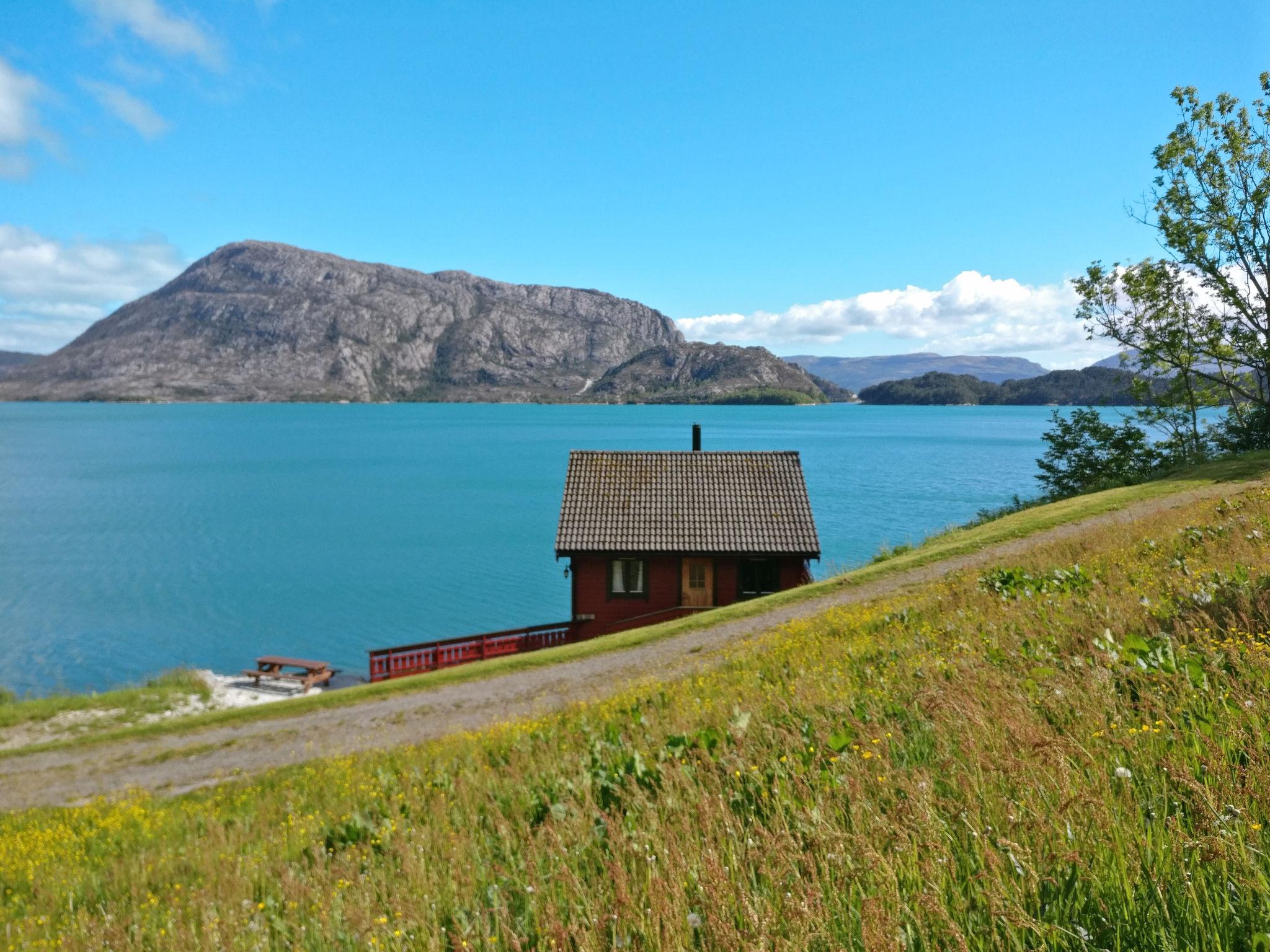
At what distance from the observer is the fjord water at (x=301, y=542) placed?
3509cm

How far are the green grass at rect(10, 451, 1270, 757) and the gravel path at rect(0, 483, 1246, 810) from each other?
0.60 metres

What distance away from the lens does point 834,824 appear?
3992 mm

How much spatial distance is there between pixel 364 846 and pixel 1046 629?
7.36m

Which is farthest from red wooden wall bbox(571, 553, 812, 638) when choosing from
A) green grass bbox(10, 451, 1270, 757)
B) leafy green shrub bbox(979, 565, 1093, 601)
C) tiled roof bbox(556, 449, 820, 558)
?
leafy green shrub bbox(979, 565, 1093, 601)

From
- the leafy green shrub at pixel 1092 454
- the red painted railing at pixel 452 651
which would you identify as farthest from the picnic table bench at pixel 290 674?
the leafy green shrub at pixel 1092 454

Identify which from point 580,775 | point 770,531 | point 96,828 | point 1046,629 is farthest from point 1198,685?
point 770,531

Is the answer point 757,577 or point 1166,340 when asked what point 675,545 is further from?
point 1166,340

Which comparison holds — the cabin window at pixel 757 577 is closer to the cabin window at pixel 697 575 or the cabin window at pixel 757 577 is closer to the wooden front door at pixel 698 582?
the wooden front door at pixel 698 582

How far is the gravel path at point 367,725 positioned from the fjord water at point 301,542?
12.5 m

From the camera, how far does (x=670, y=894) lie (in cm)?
367

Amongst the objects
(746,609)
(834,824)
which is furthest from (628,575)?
(834,824)

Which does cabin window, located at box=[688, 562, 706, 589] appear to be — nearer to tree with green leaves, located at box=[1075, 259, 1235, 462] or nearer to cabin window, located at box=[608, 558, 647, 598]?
cabin window, located at box=[608, 558, 647, 598]

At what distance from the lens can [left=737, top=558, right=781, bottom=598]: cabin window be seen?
29.3m

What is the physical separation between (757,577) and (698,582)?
255cm
